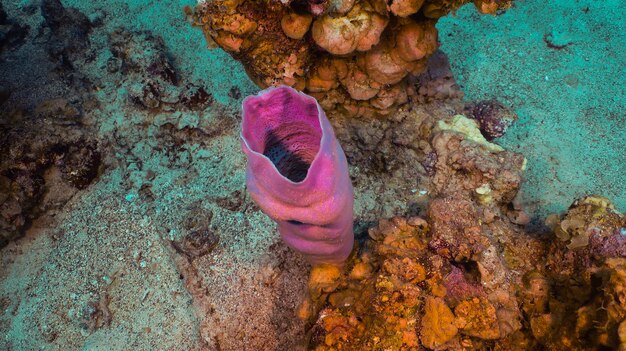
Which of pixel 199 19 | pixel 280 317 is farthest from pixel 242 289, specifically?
pixel 199 19

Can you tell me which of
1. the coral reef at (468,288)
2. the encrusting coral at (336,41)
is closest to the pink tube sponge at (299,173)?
the coral reef at (468,288)

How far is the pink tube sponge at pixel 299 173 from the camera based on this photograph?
1.69m

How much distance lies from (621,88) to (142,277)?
498 cm

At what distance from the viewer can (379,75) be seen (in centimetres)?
314

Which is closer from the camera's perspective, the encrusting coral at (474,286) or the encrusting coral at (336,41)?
the encrusting coral at (474,286)

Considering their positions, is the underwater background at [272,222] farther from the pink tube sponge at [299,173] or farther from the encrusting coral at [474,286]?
the pink tube sponge at [299,173]

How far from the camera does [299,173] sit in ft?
7.93

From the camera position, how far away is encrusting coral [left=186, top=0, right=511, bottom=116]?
260 cm

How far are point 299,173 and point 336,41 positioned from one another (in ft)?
2.99

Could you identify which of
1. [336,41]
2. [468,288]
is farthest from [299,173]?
[468,288]

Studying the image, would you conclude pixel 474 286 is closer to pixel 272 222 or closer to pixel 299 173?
pixel 299 173

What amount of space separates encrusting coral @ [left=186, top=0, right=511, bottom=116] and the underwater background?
61 mm

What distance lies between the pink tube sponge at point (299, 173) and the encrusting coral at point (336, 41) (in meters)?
0.82

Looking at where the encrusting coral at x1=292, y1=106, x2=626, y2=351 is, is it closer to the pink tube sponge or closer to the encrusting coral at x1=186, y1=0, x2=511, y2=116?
the pink tube sponge
